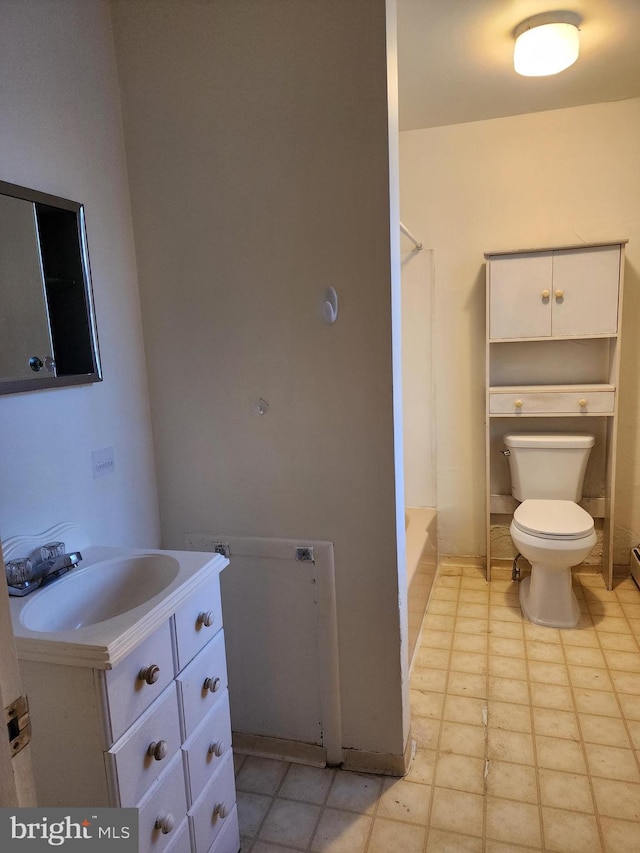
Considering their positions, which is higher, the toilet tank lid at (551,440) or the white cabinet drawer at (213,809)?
the toilet tank lid at (551,440)

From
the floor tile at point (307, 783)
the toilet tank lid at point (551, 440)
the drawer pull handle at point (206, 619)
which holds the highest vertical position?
the toilet tank lid at point (551, 440)

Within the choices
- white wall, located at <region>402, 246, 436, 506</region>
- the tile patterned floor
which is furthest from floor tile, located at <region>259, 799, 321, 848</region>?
white wall, located at <region>402, 246, 436, 506</region>

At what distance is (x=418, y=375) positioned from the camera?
3268mm

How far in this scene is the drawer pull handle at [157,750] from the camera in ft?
3.90

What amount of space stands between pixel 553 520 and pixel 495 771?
1214mm

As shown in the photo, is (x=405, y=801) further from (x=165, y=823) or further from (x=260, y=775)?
(x=165, y=823)

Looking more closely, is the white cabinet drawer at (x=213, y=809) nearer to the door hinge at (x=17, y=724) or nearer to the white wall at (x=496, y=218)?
the door hinge at (x=17, y=724)

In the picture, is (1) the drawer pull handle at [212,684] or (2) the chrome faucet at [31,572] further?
(1) the drawer pull handle at [212,684]

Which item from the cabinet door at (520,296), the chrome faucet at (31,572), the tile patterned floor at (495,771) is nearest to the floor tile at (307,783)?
the tile patterned floor at (495,771)

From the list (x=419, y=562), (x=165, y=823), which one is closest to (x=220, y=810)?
(x=165, y=823)

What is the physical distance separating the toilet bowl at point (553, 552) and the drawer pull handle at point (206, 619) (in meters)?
1.73

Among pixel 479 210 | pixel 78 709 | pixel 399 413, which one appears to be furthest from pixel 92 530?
pixel 479 210

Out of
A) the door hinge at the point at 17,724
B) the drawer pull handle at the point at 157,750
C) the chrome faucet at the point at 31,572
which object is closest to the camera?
the door hinge at the point at 17,724

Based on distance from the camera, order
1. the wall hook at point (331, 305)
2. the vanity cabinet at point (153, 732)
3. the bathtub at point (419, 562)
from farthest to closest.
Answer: the bathtub at point (419, 562) → the wall hook at point (331, 305) → the vanity cabinet at point (153, 732)
